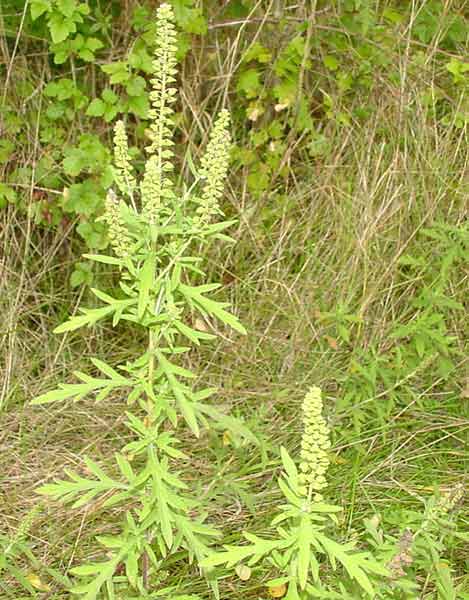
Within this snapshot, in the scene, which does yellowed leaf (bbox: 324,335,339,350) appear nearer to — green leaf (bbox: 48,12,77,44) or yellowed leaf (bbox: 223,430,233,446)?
yellowed leaf (bbox: 223,430,233,446)

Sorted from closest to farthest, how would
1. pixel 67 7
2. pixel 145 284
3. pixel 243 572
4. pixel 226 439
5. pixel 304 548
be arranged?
1. pixel 304 548
2. pixel 145 284
3. pixel 243 572
4. pixel 226 439
5. pixel 67 7

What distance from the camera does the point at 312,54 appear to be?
3.97 metres

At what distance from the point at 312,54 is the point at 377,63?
0.26 metres

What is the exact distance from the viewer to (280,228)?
12.4ft

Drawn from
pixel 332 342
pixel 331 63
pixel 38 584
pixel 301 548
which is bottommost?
pixel 38 584

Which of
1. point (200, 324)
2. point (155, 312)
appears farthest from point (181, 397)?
point (200, 324)

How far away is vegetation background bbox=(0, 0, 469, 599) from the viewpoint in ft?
10.2

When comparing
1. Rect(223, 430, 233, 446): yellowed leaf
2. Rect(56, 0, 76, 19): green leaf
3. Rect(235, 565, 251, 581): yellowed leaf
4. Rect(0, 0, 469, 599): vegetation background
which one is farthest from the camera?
Rect(56, 0, 76, 19): green leaf

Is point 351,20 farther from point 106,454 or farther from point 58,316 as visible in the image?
point 106,454

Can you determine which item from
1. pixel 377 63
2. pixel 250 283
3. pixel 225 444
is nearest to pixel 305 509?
pixel 225 444

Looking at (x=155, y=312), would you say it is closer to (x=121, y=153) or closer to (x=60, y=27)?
(x=121, y=153)

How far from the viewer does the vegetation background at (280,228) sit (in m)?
3.12

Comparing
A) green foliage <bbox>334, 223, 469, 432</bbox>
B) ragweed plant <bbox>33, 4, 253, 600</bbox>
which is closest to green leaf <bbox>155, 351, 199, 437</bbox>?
ragweed plant <bbox>33, 4, 253, 600</bbox>

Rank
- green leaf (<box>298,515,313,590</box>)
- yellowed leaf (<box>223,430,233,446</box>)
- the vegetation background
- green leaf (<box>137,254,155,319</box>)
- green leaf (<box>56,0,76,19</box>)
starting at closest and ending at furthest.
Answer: green leaf (<box>298,515,313,590</box>) → green leaf (<box>137,254,155,319</box>) → yellowed leaf (<box>223,430,233,446</box>) → the vegetation background → green leaf (<box>56,0,76,19</box>)
